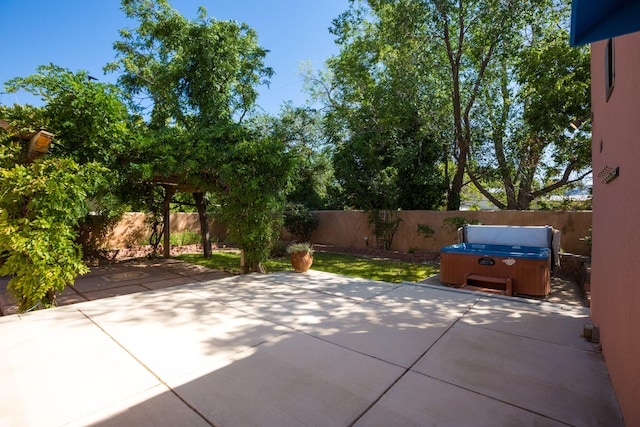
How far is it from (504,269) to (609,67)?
12.6ft

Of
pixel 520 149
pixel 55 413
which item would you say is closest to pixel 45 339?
pixel 55 413

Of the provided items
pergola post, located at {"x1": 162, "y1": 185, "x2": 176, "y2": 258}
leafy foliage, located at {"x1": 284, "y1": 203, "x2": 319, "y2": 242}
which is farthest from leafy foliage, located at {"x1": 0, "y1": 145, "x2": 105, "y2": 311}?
leafy foliage, located at {"x1": 284, "y1": 203, "x2": 319, "y2": 242}

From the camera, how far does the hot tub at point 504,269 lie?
5.34m

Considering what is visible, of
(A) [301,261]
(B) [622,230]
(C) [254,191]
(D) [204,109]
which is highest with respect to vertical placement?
(D) [204,109]

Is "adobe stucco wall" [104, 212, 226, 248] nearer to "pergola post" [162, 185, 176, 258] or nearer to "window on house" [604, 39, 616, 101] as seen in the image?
"pergola post" [162, 185, 176, 258]

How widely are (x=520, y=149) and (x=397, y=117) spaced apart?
446cm

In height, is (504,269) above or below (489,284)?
above

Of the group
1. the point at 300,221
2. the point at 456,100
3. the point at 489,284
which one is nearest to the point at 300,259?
the point at 489,284

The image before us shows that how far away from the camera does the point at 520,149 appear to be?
35.4ft

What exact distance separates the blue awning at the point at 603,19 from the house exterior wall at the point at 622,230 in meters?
0.86

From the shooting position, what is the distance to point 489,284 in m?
5.79

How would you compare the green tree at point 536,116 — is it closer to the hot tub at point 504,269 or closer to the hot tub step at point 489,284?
the hot tub at point 504,269

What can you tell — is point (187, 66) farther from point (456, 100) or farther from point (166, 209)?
point (456, 100)

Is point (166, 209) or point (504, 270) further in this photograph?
point (166, 209)
